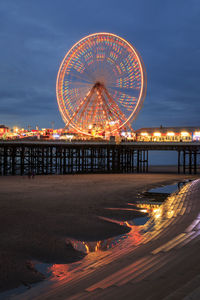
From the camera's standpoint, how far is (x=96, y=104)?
134 ft

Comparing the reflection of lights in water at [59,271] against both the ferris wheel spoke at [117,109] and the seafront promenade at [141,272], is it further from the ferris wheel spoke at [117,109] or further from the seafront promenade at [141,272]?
the ferris wheel spoke at [117,109]

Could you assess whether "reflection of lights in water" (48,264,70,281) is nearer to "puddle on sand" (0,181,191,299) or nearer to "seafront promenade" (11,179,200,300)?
"puddle on sand" (0,181,191,299)

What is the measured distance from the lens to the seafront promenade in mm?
4922

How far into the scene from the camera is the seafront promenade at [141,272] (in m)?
4.92

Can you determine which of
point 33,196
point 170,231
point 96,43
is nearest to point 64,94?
point 96,43

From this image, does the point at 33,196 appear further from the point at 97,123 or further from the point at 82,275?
the point at 97,123

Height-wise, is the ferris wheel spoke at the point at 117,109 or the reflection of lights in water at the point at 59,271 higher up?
the ferris wheel spoke at the point at 117,109

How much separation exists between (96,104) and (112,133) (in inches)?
204

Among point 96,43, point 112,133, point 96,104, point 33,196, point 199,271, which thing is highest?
point 96,43

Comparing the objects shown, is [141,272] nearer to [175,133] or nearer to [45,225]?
[45,225]

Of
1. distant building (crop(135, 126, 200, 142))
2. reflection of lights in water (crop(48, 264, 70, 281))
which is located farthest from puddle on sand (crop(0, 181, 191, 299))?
distant building (crop(135, 126, 200, 142))

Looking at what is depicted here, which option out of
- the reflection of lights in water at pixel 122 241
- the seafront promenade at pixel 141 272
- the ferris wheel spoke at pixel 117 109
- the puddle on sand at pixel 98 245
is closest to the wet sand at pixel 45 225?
the puddle on sand at pixel 98 245


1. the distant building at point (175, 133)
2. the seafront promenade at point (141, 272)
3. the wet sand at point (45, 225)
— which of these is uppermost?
the distant building at point (175, 133)

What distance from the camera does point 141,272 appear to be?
19.4ft
